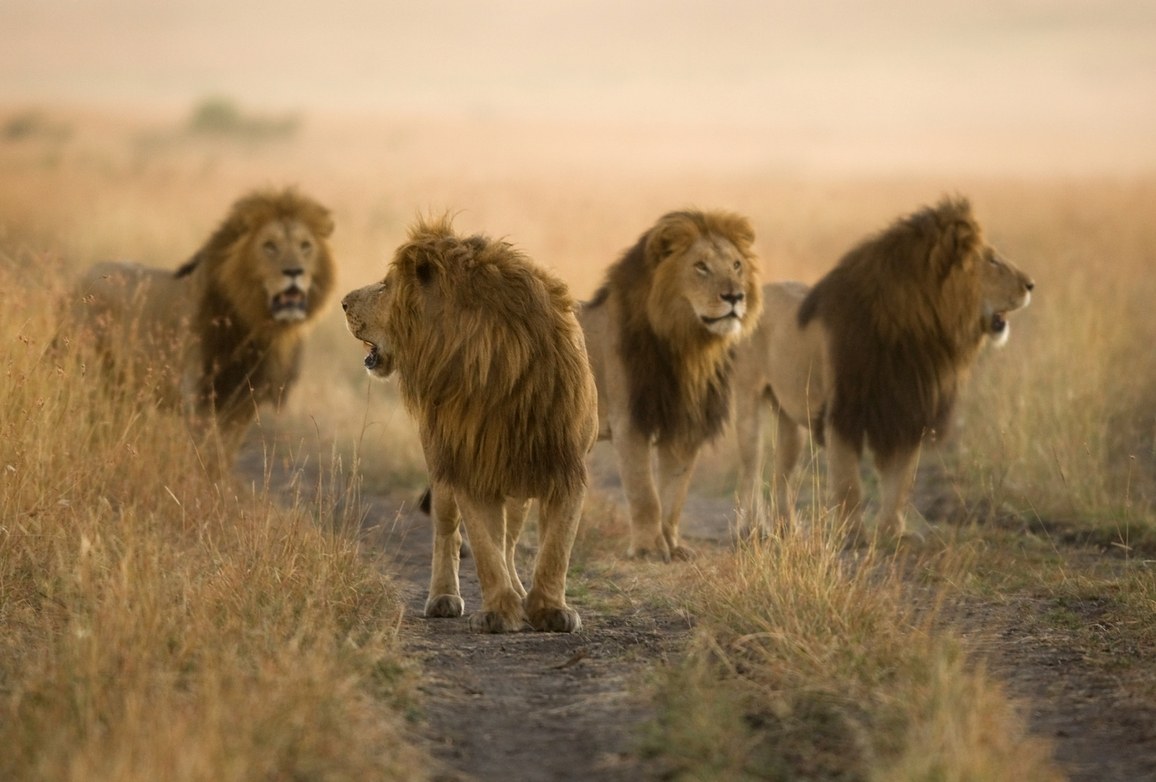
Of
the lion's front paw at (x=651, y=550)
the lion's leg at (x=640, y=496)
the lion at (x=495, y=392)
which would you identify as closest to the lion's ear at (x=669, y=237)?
the lion's leg at (x=640, y=496)

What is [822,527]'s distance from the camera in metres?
5.20

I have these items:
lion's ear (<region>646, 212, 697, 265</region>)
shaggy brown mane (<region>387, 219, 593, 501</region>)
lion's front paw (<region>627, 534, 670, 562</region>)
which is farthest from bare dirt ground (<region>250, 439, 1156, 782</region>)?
lion's ear (<region>646, 212, 697, 265</region>)

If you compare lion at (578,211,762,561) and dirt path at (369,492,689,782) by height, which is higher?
lion at (578,211,762,561)

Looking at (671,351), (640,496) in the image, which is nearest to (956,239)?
(671,351)

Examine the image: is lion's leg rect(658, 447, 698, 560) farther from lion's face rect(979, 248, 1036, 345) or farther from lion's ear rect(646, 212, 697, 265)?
lion's face rect(979, 248, 1036, 345)

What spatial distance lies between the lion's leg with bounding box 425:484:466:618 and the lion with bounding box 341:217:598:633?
386mm

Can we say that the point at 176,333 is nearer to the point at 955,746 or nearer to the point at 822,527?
the point at 822,527

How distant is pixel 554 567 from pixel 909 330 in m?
2.98

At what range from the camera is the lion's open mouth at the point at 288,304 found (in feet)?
28.6

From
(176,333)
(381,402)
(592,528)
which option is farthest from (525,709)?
(381,402)

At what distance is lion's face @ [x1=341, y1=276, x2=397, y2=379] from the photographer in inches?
212

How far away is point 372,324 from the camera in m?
5.40

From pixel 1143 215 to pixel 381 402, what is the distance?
12567 millimetres

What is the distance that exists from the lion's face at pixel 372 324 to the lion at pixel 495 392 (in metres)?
0.09
